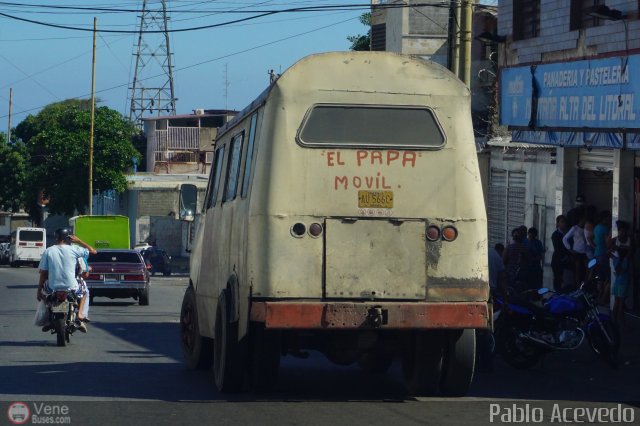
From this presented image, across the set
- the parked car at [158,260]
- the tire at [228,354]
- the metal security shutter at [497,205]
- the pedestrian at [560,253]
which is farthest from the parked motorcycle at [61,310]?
the parked car at [158,260]

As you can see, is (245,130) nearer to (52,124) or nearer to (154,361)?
(154,361)

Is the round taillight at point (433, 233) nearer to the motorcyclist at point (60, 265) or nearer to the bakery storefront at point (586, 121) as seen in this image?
the motorcyclist at point (60, 265)

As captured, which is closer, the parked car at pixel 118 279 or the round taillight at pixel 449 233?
the round taillight at pixel 449 233

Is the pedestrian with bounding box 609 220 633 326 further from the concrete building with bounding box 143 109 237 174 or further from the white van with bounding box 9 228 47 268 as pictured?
the concrete building with bounding box 143 109 237 174

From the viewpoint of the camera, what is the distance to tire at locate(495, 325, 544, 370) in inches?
542

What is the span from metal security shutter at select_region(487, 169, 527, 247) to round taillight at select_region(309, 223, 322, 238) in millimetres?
16810

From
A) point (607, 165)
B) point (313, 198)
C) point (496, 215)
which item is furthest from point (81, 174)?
point (313, 198)

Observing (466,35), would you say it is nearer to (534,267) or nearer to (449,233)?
(534,267)

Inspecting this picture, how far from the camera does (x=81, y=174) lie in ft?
217

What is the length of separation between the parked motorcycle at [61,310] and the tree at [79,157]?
48996 mm

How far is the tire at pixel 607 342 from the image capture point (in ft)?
45.1

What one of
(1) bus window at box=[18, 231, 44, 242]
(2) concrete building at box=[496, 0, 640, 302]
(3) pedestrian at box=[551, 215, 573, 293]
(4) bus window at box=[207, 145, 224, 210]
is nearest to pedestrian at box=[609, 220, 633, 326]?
(2) concrete building at box=[496, 0, 640, 302]

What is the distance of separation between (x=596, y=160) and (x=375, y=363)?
10.9 meters

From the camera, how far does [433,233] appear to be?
33.3ft
